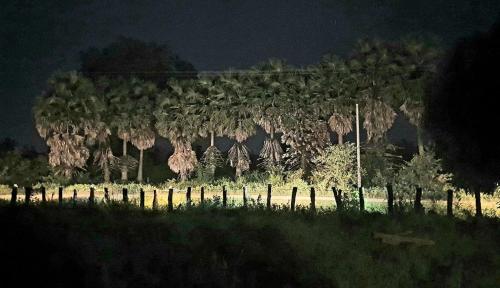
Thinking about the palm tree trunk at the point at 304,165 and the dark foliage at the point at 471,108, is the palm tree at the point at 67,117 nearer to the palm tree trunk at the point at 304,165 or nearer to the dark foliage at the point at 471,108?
the palm tree trunk at the point at 304,165

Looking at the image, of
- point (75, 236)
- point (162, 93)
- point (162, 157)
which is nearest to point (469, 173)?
point (75, 236)

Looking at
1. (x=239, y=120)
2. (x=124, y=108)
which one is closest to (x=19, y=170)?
(x=124, y=108)

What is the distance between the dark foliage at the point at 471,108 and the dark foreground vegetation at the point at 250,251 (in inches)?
257

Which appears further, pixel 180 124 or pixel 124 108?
pixel 124 108

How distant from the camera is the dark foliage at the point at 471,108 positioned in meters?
26.0

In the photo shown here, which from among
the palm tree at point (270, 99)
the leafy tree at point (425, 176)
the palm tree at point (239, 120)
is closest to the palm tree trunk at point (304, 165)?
the palm tree at point (270, 99)

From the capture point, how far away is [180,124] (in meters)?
54.6

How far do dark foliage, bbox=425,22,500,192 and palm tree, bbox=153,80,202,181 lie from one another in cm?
2832

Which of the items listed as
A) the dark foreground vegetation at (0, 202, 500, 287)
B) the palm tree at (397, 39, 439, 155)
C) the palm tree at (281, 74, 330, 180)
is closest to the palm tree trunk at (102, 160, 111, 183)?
the palm tree at (281, 74, 330, 180)

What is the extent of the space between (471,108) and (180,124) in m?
32.0

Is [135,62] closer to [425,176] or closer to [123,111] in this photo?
[123,111]

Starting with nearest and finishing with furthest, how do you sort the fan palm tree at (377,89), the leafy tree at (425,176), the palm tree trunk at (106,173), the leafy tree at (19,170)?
1. the leafy tree at (425,176)
2. the fan palm tree at (377,89)
3. the leafy tree at (19,170)
4. the palm tree trunk at (106,173)

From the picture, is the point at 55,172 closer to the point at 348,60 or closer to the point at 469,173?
the point at 348,60

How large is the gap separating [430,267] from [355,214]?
5.45 m
